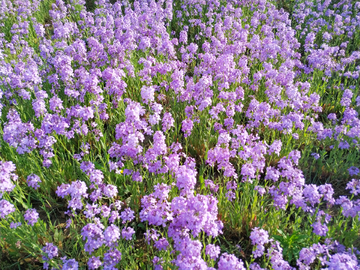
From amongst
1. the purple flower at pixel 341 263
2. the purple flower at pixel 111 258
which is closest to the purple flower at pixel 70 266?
the purple flower at pixel 111 258

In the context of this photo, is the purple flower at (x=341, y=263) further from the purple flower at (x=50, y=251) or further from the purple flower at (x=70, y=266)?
the purple flower at (x=50, y=251)

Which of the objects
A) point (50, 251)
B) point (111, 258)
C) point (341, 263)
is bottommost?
point (50, 251)

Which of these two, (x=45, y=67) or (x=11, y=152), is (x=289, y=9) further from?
(x=11, y=152)

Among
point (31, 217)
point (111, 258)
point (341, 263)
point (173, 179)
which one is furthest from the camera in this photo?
point (173, 179)

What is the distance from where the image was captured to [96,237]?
2.16m

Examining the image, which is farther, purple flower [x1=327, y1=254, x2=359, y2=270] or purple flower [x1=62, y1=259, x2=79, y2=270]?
purple flower [x1=62, y1=259, x2=79, y2=270]

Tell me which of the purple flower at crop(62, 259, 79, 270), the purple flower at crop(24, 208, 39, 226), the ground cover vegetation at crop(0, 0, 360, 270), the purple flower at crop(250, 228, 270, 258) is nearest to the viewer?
the purple flower at crop(62, 259, 79, 270)

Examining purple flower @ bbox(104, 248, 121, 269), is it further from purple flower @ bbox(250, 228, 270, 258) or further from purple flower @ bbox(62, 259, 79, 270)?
purple flower @ bbox(250, 228, 270, 258)

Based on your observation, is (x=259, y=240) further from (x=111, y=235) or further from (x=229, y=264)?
(x=111, y=235)

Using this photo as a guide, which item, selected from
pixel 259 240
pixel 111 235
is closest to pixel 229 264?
pixel 259 240

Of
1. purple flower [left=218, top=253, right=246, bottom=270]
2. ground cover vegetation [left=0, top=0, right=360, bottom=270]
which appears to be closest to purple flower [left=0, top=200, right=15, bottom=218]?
ground cover vegetation [left=0, top=0, right=360, bottom=270]

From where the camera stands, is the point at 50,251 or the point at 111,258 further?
the point at 50,251

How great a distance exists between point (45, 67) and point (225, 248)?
15.0ft

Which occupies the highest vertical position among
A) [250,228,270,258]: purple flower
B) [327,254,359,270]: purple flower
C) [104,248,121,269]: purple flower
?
[327,254,359,270]: purple flower
